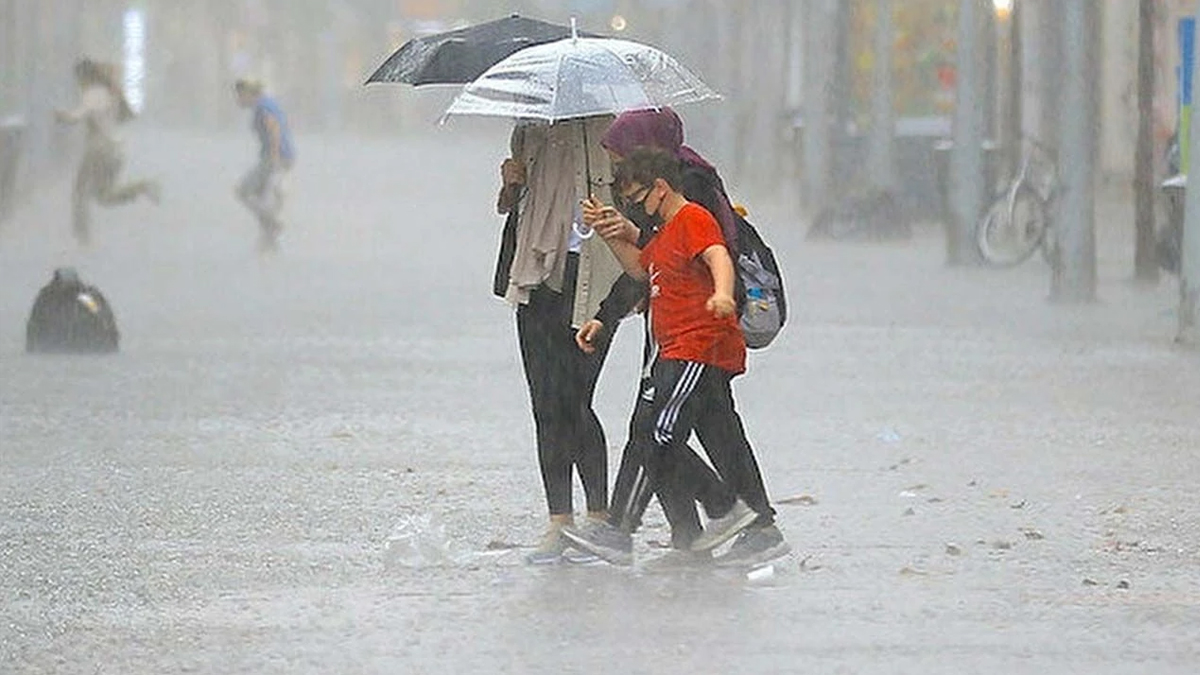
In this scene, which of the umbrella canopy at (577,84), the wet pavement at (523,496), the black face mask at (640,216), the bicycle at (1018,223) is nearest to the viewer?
the wet pavement at (523,496)

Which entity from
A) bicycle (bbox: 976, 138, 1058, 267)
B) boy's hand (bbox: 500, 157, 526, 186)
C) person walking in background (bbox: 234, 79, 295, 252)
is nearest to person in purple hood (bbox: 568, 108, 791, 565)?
boy's hand (bbox: 500, 157, 526, 186)

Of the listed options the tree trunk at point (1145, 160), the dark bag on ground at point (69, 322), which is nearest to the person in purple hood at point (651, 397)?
the dark bag on ground at point (69, 322)

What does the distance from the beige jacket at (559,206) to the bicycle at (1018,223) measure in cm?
1789

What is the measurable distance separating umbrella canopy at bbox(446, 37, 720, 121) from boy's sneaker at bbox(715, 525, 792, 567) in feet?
4.28

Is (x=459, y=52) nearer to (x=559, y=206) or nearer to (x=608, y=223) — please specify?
(x=559, y=206)

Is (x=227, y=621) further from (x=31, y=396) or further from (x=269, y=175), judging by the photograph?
(x=269, y=175)

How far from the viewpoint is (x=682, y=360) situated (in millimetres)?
10008

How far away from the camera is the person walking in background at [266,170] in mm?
32031

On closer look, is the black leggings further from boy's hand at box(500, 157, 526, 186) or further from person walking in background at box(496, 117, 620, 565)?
boy's hand at box(500, 157, 526, 186)

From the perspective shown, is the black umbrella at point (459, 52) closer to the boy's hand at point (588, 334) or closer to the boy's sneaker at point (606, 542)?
the boy's hand at point (588, 334)

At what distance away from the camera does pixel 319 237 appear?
35719 mm

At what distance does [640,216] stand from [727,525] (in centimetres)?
96

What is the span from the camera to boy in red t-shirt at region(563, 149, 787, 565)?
9914mm

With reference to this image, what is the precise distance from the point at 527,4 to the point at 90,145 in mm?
64980
